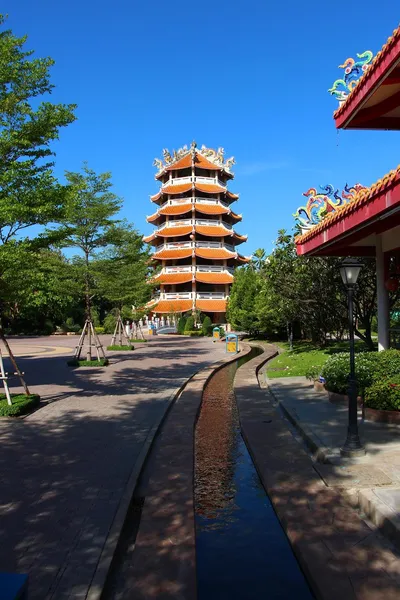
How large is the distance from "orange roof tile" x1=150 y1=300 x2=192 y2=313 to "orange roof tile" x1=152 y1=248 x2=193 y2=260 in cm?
523

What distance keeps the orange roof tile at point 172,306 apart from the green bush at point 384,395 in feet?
143

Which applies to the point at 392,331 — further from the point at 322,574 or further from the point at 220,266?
the point at 220,266

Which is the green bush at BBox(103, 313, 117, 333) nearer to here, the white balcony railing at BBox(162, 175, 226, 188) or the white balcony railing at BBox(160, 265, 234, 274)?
the white balcony railing at BBox(160, 265, 234, 274)

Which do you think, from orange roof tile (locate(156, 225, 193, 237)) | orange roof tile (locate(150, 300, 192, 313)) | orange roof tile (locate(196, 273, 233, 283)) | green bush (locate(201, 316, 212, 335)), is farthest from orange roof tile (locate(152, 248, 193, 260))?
green bush (locate(201, 316, 212, 335))

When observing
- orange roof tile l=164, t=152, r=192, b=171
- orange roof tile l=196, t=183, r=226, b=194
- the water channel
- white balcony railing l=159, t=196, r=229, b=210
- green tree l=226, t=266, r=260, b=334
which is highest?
orange roof tile l=164, t=152, r=192, b=171

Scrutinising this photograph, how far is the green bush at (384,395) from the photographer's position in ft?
26.8

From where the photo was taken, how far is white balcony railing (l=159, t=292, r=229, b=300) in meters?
53.5

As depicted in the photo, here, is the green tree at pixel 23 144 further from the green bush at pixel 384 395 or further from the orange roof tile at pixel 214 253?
the orange roof tile at pixel 214 253

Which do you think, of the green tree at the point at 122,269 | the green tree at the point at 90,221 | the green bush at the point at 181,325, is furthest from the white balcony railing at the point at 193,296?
the green tree at the point at 90,221

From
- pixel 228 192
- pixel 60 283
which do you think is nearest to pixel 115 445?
pixel 60 283

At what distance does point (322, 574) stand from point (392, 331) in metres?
9.33

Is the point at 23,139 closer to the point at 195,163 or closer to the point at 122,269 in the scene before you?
the point at 122,269

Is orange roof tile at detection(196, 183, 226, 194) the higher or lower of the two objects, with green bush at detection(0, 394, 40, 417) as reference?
higher

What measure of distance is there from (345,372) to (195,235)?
46307 mm
